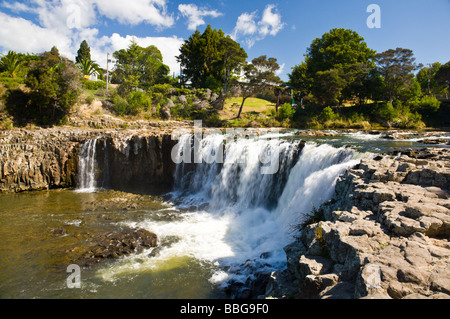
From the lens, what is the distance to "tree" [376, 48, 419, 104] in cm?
2805

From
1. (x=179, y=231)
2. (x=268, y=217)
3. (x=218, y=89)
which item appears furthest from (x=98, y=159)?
(x=218, y=89)

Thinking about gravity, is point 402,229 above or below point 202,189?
above

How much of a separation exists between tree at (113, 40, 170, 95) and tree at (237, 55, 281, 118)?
47.4 feet

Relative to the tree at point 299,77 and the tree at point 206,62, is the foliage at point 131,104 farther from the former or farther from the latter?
the tree at point 299,77

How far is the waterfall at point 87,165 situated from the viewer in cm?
1795

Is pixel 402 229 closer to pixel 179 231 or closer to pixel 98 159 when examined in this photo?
pixel 179 231

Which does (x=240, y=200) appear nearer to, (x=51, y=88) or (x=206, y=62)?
(x=51, y=88)

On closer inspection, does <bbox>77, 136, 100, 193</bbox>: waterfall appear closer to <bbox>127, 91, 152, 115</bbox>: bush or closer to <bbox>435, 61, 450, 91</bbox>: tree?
<bbox>127, 91, 152, 115</bbox>: bush

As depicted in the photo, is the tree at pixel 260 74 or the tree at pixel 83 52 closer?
the tree at pixel 260 74

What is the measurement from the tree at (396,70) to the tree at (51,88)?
30.1 meters

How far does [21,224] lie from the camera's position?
11406 mm

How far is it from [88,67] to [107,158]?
105 ft

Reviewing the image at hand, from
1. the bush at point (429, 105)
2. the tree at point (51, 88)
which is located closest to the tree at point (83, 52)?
the tree at point (51, 88)
